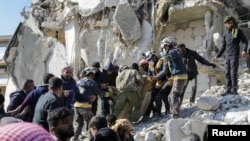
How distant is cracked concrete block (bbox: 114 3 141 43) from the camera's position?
14.2 m

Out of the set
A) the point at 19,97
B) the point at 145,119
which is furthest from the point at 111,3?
the point at 19,97

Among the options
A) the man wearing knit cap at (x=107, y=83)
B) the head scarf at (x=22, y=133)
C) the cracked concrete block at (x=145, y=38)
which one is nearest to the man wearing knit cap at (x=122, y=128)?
the head scarf at (x=22, y=133)

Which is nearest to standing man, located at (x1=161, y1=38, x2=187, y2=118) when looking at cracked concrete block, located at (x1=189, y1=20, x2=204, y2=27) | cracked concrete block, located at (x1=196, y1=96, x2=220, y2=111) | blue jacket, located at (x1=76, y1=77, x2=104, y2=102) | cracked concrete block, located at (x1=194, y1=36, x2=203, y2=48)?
cracked concrete block, located at (x1=196, y1=96, x2=220, y2=111)

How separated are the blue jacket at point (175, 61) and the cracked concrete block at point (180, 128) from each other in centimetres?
98

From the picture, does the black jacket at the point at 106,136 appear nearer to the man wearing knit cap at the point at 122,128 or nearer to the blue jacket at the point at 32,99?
the man wearing knit cap at the point at 122,128

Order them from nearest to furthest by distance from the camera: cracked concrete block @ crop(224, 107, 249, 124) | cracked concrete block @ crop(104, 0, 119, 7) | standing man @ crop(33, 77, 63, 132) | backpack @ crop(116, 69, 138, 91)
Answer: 1. standing man @ crop(33, 77, 63, 132)
2. cracked concrete block @ crop(224, 107, 249, 124)
3. backpack @ crop(116, 69, 138, 91)
4. cracked concrete block @ crop(104, 0, 119, 7)

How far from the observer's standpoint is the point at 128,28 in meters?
14.2

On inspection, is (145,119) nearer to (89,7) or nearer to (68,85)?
(68,85)

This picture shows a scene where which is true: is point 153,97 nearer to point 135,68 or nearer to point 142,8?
point 135,68

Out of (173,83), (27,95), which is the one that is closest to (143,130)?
(173,83)

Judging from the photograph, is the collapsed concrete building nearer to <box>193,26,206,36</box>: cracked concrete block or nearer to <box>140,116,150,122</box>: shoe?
<box>193,26,206,36</box>: cracked concrete block

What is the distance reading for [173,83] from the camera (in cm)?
927

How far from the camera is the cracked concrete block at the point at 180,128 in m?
8.30

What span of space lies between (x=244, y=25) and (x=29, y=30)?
7506mm
